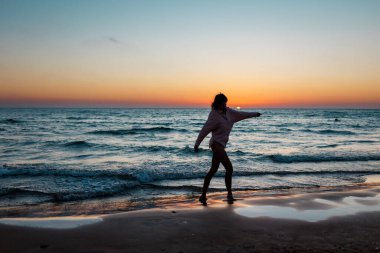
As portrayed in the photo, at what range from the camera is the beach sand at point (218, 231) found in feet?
12.8

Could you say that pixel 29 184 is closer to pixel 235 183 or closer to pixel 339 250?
pixel 235 183

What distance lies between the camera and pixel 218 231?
4.50 m

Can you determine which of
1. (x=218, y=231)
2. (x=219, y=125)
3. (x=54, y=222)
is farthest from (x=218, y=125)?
(x=54, y=222)

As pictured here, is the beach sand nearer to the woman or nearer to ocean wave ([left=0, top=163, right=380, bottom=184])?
the woman

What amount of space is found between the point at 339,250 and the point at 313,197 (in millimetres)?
Result: 3114

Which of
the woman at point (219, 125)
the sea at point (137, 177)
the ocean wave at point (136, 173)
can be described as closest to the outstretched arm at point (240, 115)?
the woman at point (219, 125)

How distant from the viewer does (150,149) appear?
709 inches

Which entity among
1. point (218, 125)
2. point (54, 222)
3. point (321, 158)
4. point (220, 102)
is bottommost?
point (321, 158)

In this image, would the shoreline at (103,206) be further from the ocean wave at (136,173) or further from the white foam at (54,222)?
the ocean wave at (136,173)

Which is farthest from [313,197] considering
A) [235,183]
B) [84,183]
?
[84,183]

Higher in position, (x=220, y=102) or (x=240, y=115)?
(x=220, y=102)

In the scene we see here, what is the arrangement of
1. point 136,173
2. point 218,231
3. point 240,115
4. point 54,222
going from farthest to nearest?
point 136,173 → point 240,115 → point 54,222 → point 218,231

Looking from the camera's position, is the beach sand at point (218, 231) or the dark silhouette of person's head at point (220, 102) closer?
the beach sand at point (218, 231)

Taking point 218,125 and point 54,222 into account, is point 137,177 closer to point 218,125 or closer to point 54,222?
point 218,125
